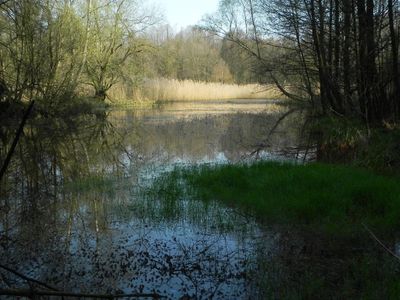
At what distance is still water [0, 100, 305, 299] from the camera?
3.75 meters

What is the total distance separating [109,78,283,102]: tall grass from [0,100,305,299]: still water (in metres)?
20.6

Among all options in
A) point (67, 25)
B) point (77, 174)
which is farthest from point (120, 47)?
point (77, 174)

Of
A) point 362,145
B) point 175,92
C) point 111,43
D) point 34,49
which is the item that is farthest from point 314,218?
point 175,92

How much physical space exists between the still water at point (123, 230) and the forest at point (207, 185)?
25 millimetres

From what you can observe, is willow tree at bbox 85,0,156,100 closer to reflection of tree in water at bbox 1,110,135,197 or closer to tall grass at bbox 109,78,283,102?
tall grass at bbox 109,78,283,102

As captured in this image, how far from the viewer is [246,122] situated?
18.4 metres

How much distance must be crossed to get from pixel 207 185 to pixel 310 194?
176 cm

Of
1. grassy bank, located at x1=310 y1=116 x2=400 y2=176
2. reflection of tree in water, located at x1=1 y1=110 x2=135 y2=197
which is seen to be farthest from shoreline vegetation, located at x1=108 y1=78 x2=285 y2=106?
grassy bank, located at x1=310 y1=116 x2=400 y2=176

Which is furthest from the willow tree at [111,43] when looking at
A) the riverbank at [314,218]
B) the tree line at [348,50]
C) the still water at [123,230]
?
the riverbank at [314,218]

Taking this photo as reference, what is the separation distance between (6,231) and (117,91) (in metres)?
26.7

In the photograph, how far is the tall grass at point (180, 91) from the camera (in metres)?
31.4

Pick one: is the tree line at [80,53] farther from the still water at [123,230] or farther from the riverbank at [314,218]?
the riverbank at [314,218]

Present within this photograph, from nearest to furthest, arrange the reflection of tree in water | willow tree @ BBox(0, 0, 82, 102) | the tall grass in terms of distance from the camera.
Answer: the reflection of tree in water
willow tree @ BBox(0, 0, 82, 102)
the tall grass

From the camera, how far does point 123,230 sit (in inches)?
202
